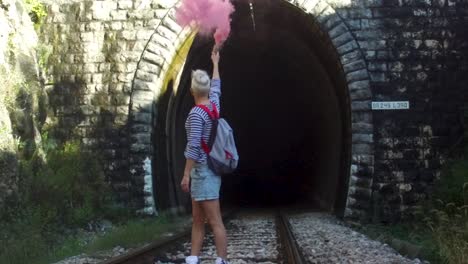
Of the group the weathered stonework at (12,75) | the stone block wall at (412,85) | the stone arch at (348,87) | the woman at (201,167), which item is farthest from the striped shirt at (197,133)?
the stone block wall at (412,85)

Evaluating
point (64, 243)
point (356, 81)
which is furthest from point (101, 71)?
point (356, 81)

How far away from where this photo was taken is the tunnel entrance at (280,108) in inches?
503

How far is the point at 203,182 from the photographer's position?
16.2 feet

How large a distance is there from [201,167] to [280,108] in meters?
17.1

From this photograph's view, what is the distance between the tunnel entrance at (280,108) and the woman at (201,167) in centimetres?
697

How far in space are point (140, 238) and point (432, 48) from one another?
6.09 meters

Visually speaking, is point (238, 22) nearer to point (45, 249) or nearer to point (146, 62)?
point (146, 62)

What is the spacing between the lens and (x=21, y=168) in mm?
9844

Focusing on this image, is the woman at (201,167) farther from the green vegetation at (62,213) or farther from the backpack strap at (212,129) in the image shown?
the green vegetation at (62,213)

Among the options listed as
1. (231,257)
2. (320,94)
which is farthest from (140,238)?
(320,94)

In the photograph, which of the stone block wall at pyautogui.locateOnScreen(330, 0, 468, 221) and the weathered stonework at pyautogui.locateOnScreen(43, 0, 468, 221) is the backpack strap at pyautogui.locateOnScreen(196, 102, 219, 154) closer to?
the weathered stonework at pyautogui.locateOnScreen(43, 0, 468, 221)

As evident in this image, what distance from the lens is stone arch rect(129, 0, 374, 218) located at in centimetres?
1130

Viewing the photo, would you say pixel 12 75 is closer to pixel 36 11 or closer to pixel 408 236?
pixel 36 11

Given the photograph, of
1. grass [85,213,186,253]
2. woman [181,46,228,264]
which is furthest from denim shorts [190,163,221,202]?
grass [85,213,186,253]
